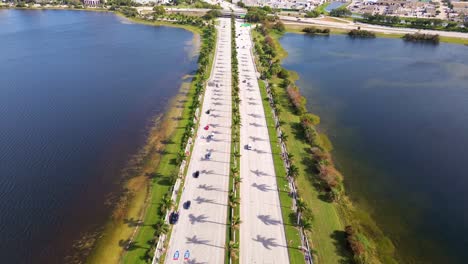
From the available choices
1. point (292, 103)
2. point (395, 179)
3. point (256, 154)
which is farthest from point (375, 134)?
point (256, 154)

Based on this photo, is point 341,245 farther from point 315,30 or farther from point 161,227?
point 315,30

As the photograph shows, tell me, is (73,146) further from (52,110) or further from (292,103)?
(292,103)

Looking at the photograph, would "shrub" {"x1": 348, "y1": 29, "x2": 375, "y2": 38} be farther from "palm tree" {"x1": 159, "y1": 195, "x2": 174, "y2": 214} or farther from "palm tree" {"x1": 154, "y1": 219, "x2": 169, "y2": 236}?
"palm tree" {"x1": 154, "y1": 219, "x2": 169, "y2": 236}

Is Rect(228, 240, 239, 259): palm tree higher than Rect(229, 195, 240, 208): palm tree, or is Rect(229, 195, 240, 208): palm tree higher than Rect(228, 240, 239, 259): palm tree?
Rect(229, 195, 240, 208): palm tree

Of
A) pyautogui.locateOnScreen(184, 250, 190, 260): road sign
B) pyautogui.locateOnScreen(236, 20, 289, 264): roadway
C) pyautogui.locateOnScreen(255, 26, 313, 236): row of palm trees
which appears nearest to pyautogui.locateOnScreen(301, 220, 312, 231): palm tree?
pyautogui.locateOnScreen(255, 26, 313, 236): row of palm trees

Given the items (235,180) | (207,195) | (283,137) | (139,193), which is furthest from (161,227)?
(283,137)

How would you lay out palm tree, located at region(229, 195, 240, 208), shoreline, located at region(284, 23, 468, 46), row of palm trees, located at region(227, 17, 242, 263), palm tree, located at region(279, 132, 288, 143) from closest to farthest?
row of palm trees, located at region(227, 17, 242, 263)
palm tree, located at region(229, 195, 240, 208)
palm tree, located at region(279, 132, 288, 143)
shoreline, located at region(284, 23, 468, 46)

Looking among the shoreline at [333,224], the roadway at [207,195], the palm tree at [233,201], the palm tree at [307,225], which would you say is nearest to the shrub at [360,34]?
the roadway at [207,195]

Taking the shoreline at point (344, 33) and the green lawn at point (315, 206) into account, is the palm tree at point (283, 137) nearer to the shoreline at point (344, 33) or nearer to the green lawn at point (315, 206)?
the green lawn at point (315, 206)
